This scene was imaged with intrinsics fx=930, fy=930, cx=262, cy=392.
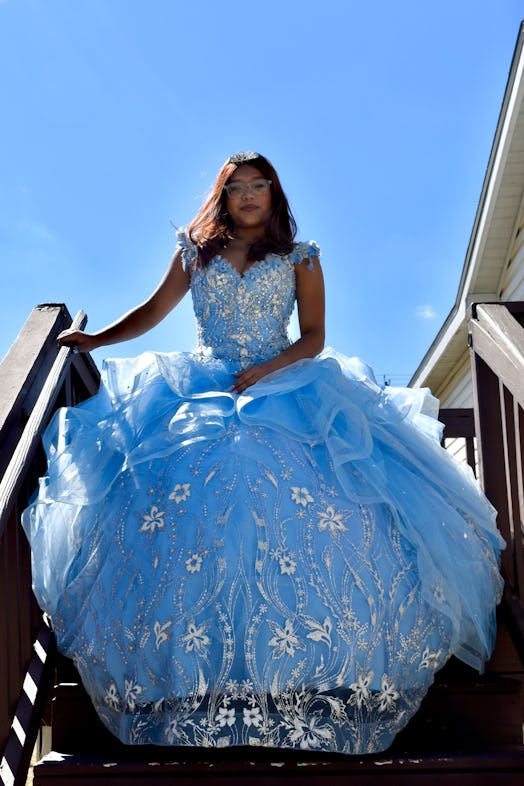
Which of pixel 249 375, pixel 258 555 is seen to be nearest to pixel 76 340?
pixel 249 375

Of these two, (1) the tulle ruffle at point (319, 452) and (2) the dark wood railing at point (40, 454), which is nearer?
(2) the dark wood railing at point (40, 454)

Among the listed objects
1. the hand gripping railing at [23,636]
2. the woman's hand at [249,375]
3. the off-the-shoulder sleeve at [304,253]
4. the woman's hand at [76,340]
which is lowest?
the hand gripping railing at [23,636]

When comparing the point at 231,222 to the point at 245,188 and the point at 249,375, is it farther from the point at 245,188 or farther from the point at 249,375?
the point at 249,375

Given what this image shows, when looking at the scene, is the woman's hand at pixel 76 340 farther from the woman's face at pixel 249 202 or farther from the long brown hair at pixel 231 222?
the woman's face at pixel 249 202

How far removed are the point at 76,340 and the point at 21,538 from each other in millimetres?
791

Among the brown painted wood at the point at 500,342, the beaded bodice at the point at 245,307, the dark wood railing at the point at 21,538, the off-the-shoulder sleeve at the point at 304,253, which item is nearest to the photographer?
the dark wood railing at the point at 21,538

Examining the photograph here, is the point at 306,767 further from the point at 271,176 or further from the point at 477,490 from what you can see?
the point at 271,176

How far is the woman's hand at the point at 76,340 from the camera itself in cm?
332

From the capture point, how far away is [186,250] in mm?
3646

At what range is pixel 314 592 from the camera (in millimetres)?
2379

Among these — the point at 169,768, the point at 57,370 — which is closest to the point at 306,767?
the point at 169,768

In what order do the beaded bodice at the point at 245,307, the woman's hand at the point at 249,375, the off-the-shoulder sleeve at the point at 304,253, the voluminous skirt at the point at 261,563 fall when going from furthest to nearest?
the off-the-shoulder sleeve at the point at 304,253 → the beaded bodice at the point at 245,307 → the woman's hand at the point at 249,375 → the voluminous skirt at the point at 261,563

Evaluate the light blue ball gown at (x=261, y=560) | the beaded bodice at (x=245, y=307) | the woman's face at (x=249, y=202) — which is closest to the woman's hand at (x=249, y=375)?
the light blue ball gown at (x=261, y=560)

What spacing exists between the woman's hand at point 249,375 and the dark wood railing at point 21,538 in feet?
1.98
